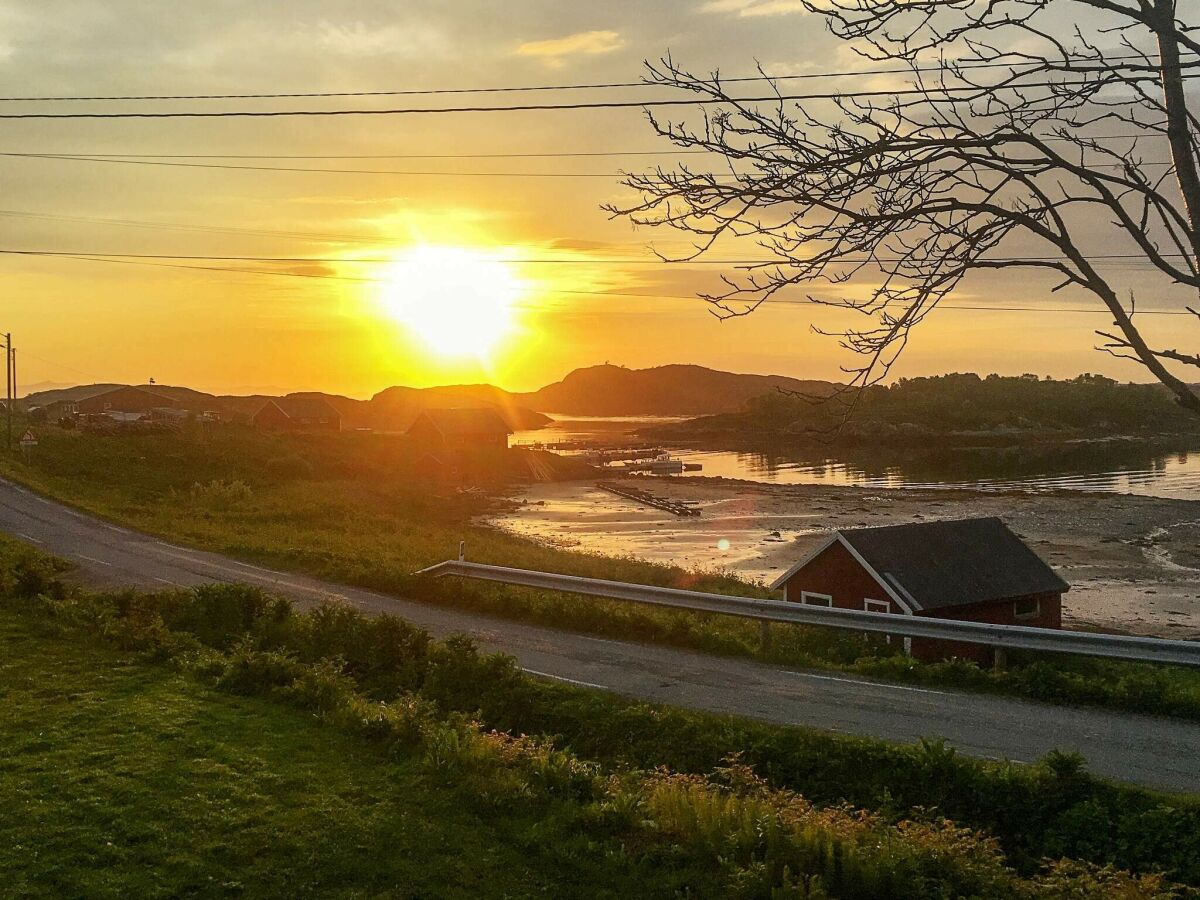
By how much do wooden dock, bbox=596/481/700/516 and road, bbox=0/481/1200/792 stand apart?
47.4 m

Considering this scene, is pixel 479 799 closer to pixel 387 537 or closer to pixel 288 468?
pixel 387 537

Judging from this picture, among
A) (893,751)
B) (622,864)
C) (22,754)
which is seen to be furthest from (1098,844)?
(22,754)

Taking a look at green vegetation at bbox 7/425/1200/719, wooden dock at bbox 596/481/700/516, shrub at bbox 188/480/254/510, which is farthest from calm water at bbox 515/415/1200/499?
shrub at bbox 188/480/254/510

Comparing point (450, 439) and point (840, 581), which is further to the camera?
point (450, 439)

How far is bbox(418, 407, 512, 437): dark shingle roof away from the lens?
11131 centimetres

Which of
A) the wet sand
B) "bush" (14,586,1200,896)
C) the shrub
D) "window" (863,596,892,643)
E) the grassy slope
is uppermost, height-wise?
the shrub

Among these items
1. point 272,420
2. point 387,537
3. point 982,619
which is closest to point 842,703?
point 982,619

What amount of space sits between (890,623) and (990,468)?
9013 cm

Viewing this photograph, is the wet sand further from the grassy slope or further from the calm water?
the grassy slope

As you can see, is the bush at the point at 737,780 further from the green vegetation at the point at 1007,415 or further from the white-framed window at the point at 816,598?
the green vegetation at the point at 1007,415

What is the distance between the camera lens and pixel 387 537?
41719 millimetres

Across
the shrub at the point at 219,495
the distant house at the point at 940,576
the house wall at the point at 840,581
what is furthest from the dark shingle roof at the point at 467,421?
the distant house at the point at 940,576

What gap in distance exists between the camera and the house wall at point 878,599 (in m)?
22.0

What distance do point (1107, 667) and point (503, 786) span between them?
15834 millimetres
